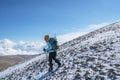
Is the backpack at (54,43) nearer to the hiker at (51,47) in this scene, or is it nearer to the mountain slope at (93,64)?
the hiker at (51,47)

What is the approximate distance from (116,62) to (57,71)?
571 centimetres

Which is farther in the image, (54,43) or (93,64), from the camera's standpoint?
(54,43)

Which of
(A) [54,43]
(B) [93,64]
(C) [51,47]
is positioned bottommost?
(B) [93,64]

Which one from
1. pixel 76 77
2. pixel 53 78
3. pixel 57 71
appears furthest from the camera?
pixel 57 71

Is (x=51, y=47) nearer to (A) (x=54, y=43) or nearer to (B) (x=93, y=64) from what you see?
(A) (x=54, y=43)

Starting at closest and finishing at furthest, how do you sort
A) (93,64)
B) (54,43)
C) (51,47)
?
(93,64) → (51,47) → (54,43)

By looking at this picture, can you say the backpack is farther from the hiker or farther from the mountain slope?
the mountain slope

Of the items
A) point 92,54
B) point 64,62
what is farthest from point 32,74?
point 92,54

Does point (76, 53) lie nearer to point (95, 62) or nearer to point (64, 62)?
point (64, 62)

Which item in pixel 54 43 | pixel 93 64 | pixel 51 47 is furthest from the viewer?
pixel 54 43

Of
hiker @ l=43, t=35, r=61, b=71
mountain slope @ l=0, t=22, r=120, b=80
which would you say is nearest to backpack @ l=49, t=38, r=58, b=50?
hiker @ l=43, t=35, r=61, b=71

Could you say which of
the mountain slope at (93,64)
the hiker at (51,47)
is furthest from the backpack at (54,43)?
the mountain slope at (93,64)

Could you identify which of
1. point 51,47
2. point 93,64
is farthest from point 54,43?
point 93,64

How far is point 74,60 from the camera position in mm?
23438
